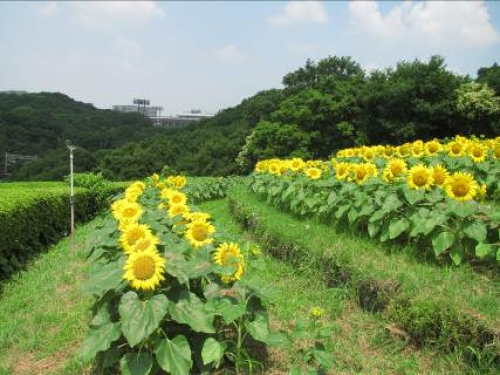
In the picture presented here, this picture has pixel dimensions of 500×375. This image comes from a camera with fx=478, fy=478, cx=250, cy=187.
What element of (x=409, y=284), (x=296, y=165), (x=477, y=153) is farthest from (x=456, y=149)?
(x=409, y=284)

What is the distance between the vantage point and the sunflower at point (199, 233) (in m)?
3.15

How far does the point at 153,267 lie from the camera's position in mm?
2457

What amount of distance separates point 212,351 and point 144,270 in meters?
0.55

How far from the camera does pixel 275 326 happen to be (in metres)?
3.40

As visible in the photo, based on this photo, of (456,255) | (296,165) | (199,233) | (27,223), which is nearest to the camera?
(199,233)

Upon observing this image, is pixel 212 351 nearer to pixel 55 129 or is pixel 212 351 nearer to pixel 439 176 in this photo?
pixel 439 176

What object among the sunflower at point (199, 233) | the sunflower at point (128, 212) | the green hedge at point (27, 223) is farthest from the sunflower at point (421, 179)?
the green hedge at point (27, 223)

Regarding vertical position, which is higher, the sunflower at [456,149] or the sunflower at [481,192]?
the sunflower at [456,149]

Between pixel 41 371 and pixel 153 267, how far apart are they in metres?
1.33

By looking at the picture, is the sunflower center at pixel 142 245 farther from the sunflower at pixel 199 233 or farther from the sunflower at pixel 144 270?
the sunflower at pixel 199 233

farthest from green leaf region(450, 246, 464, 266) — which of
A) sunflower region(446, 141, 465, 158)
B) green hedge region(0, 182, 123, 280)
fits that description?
green hedge region(0, 182, 123, 280)

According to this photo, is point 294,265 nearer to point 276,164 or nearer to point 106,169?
point 276,164

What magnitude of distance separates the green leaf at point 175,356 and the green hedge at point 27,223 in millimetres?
4335

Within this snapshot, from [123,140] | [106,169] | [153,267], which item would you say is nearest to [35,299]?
[153,267]
